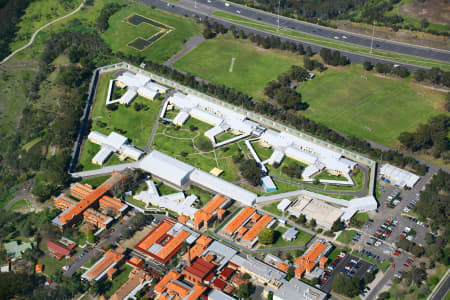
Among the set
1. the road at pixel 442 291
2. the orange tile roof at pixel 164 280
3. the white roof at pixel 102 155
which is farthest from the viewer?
the white roof at pixel 102 155

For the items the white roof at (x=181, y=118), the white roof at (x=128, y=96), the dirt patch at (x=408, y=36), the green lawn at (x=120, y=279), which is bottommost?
the green lawn at (x=120, y=279)

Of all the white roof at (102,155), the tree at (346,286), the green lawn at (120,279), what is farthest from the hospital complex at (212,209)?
the tree at (346,286)

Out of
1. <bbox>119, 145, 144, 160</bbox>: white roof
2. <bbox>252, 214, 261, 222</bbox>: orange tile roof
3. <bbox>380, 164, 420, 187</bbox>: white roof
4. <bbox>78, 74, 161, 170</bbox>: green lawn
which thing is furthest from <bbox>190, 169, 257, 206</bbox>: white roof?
<bbox>380, 164, 420, 187</bbox>: white roof

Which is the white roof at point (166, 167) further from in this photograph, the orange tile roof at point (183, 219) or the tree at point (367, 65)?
the tree at point (367, 65)

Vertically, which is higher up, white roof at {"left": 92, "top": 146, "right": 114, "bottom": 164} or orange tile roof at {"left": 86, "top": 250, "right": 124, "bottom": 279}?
white roof at {"left": 92, "top": 146, "right": 114, "bottom": 164}

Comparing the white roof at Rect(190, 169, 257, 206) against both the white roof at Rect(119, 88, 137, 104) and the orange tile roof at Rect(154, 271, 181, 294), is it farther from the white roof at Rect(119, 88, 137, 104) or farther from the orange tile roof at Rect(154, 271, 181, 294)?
the white roof at Rect(119, 88, 137, 104)

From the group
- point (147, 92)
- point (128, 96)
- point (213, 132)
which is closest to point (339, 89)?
point (213, 132)
